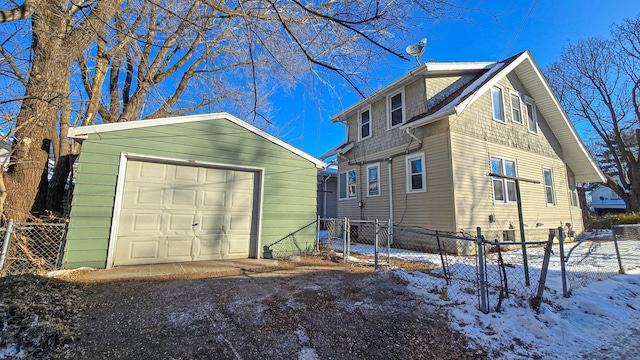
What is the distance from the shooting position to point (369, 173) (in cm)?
1127

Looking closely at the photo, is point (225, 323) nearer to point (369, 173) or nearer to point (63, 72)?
point (63, 72)

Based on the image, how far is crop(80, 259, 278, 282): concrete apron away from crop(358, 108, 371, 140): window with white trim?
735cm

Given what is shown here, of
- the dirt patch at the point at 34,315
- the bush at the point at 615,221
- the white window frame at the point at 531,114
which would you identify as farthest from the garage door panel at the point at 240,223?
the bush at the point at 615,221

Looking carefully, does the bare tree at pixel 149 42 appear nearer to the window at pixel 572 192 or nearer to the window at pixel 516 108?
the window at pixel 516 108

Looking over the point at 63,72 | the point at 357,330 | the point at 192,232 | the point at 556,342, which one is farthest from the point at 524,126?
the point at 63,72

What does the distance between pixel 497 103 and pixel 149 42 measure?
11190 mm

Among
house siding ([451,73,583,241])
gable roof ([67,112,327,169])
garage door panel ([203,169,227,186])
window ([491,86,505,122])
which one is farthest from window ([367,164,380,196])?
garage door panel ([203,169,227,186])

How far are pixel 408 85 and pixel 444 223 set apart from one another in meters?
5.19

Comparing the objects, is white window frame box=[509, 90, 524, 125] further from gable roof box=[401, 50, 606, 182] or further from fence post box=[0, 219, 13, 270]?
fence post box=[0, 219, 13, 270]

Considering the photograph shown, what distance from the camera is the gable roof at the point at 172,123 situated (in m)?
4.95

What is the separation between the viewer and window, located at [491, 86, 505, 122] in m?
10.1

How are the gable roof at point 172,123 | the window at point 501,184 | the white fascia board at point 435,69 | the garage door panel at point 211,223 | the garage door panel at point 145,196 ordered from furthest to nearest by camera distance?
1. the window at point 501,184
2. the white fascia board at point 435,69
3. the garage door panel at point 211,223
4. the garage door panel at point 145,196
5. the gable roof at point 172,123

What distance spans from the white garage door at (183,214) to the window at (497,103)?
9160mm

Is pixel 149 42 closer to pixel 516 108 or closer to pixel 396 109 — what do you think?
pixel 396 109
